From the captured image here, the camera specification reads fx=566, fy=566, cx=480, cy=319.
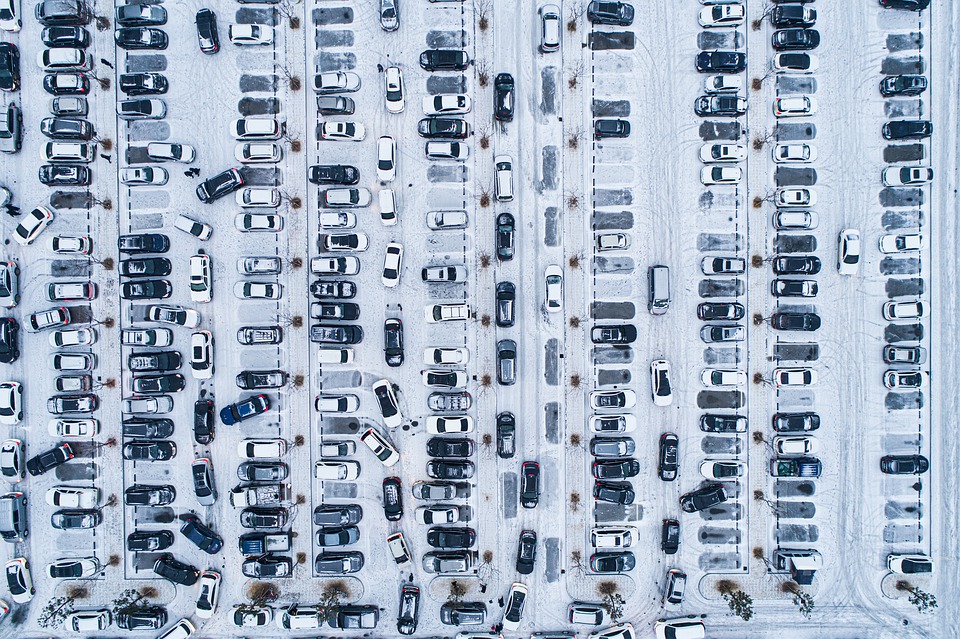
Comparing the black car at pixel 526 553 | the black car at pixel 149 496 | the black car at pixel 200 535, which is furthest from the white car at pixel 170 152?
the black car at pixel 526 553

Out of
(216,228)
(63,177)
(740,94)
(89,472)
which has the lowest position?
(89,472)

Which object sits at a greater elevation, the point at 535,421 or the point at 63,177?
the point at 63,177

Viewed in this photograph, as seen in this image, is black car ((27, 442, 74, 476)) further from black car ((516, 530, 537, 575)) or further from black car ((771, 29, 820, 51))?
black car ((771, 29, 820, 51))

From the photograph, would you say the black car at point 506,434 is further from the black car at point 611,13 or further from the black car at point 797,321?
the black car at point 611,13

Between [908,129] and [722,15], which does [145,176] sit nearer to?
[722,15]

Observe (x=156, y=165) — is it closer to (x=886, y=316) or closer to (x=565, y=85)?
(x=565, y=85)

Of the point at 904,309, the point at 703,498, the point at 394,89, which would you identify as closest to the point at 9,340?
the point at 394,89

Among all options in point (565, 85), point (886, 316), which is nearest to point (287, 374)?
point (565, 85)
